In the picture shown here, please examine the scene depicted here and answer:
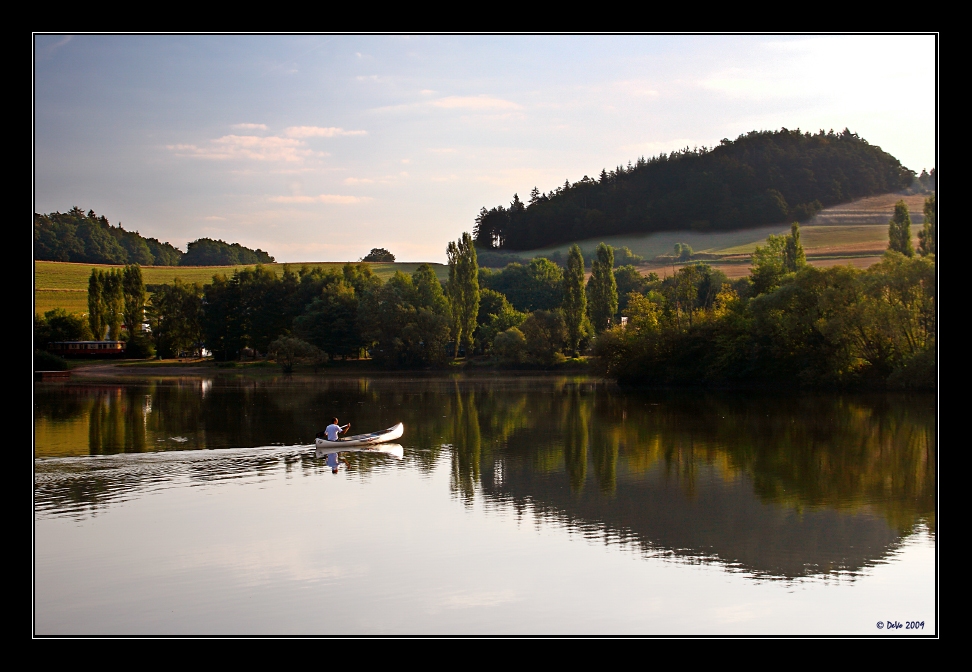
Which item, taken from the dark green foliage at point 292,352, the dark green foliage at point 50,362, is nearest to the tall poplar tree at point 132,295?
the dark green foliage at point 50,362

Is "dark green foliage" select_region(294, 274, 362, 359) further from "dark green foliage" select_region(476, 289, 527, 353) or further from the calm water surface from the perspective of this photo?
the calm water surface

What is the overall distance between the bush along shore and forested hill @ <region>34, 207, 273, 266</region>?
345 cm

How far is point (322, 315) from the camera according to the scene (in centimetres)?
7725

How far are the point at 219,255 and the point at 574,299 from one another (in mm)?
50500

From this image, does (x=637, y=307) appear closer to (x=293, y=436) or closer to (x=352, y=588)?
(x=293, y=436)

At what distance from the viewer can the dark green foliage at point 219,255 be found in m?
97.4

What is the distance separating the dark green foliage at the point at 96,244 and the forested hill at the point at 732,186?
39.9 m

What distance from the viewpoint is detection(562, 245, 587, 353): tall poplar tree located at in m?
71.5

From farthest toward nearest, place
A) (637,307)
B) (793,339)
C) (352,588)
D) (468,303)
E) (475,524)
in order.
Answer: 1. (468,303)
2. (637,307)
3. (793,339)
4. (475,524)
5. (352,588)

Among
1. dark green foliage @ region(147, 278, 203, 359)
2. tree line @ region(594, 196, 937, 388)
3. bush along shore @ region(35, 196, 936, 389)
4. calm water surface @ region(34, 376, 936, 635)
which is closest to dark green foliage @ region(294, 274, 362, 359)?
bush along shore @ region(35, 196, 936, 389)

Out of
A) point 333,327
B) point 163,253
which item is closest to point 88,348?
point 163,253

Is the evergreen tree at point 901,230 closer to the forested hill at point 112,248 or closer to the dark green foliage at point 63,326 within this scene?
the forested hill at point 112,248

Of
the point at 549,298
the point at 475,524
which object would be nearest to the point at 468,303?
the point at 549,298
